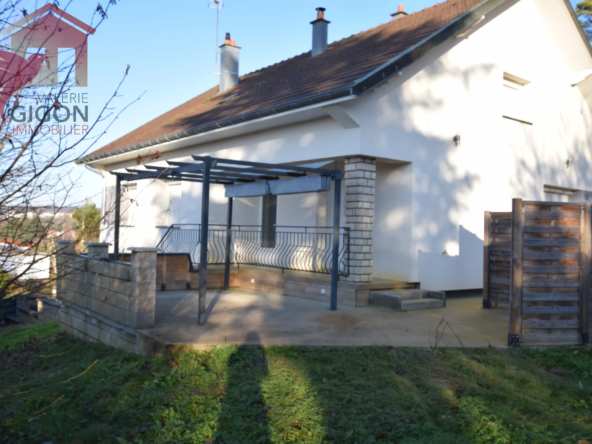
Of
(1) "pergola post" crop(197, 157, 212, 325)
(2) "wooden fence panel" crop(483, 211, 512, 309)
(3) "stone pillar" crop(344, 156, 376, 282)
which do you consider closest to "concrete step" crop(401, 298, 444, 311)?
(2) "wooden fence panel" crop(483, 211, 512, 309)

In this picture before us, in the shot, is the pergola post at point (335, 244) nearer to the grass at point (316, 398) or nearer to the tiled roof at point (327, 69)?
the tiled roof at point (327, 69)

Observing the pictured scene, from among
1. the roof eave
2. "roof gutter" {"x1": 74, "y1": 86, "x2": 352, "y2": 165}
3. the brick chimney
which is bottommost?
"roof gutter" {"x1": 74, "y1": 86, "x2": 352, "y2": 165}

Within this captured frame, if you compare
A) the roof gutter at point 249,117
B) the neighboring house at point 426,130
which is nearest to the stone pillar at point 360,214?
the neighboring house at point 426,130

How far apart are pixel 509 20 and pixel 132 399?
1052 cm

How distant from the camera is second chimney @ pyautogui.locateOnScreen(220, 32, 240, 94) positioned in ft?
55.1

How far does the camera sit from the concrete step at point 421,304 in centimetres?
853

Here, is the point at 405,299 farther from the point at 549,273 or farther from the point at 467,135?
the point at 467,135

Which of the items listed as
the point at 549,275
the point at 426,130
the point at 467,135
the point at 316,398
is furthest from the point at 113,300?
the point at 467,135

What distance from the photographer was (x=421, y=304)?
28.6 feet

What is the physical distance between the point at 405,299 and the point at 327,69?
5.21 m

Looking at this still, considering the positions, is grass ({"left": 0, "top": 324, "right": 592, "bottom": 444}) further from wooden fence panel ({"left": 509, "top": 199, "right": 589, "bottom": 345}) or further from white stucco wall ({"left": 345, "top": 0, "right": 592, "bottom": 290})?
white stucco wall ({"left": 345, "top": 0, "right": 592, "bottom": 290})

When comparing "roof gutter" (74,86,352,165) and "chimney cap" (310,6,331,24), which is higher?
"chimney cap" (310,6,331,24)

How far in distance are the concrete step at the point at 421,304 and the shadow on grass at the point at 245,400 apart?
324 cm

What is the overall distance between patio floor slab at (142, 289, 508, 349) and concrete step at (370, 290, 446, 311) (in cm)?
17
